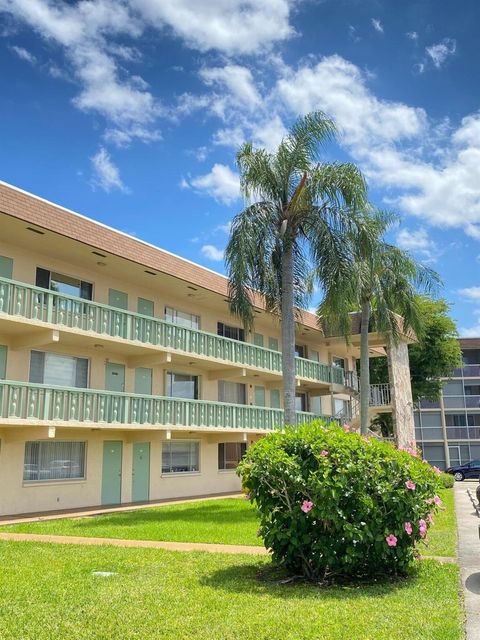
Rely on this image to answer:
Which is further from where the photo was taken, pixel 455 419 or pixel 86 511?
pixel 455 419

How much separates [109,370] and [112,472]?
3.72 metres

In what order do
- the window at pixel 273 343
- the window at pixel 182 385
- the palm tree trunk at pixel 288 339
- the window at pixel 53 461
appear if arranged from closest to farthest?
the window at pixel 53 461, the palm tree trunk at pixel 288 339, the window at pixel 182 385, the window at pixel 273 343

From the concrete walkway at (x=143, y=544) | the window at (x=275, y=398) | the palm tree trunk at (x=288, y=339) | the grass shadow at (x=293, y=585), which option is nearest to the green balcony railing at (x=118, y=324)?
the window at (x=275, y=398)

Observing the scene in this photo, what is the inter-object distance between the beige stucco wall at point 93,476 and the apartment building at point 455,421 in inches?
1354

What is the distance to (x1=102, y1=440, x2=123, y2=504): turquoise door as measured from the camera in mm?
21484

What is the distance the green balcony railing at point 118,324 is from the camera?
17.3 meters

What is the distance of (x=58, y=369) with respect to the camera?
20.2m

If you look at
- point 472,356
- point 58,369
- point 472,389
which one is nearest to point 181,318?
point 58,369

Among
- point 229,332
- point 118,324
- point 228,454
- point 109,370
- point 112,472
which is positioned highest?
point 229,332

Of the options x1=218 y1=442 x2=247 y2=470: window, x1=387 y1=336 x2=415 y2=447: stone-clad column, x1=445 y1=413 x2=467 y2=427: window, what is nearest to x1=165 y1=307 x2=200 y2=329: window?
x1=218 y1=442 x2=247 y2=470: window

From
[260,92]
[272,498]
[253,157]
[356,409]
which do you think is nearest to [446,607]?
[272,498]

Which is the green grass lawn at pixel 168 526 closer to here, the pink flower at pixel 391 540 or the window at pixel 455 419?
the pink flower at pixel 391 540

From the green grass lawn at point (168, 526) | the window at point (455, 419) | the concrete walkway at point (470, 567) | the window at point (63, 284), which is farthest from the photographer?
the window at point (455, 419)

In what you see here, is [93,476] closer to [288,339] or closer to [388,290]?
[288,339]
